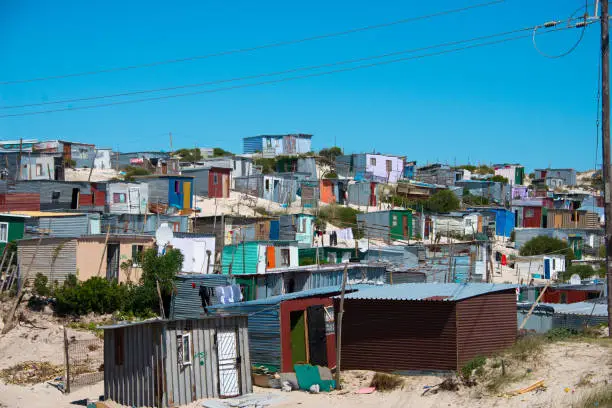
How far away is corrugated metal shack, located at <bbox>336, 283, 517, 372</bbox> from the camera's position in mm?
18453

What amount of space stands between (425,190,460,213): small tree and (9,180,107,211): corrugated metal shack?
26.3 metres

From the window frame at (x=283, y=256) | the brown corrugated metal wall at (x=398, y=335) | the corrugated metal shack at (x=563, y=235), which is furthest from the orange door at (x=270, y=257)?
the corrugated metal shack at (x=563, y=235)

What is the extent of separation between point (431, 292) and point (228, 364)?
564cm

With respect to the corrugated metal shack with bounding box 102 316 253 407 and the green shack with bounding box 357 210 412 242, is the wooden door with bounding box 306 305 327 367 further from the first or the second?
the green shack with bounding box 357 210 412 242

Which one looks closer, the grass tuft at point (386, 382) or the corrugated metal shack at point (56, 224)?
the grass tuft at point (386, 382)

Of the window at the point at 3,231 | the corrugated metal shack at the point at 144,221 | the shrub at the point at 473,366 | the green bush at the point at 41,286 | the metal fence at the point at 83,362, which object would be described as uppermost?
the corrugated metal shack at the point at 144,221

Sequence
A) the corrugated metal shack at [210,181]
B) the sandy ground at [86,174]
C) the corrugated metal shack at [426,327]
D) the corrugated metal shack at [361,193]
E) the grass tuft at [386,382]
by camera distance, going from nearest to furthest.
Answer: the grass tuft at [386,382] → the corrugated metal shack at [426,327] → the corrugated metal shack at [210,181] → the sandy ground at [86,174] → the corrugated metal shack at [361,193]

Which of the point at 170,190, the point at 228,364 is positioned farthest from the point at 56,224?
the point at 228,364

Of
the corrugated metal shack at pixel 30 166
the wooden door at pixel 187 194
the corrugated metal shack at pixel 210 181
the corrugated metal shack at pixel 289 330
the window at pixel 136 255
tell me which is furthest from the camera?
the corrugated metal shack at pixel 210 181

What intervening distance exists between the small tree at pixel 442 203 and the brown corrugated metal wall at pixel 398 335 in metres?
39.0

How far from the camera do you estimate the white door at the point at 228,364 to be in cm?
1828

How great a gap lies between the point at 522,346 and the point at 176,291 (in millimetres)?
14488

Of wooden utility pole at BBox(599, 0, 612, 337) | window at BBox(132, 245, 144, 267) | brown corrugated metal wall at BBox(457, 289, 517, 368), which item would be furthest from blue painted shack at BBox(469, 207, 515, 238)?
brown corrugated metal wall at BBox(457, 289, 517, 368)

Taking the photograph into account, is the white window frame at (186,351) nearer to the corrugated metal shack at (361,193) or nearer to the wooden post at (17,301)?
the wooden post at (17,301)
